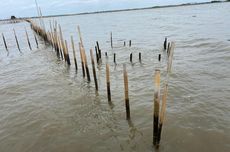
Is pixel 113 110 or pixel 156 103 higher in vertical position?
pixel 156 103

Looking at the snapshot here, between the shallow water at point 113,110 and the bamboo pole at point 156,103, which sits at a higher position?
the bamboo pole at point 156,103

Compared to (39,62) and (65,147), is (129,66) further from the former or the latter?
(65,147)

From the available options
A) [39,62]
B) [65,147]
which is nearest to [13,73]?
[39,62]

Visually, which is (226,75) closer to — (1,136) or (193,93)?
(193,93)

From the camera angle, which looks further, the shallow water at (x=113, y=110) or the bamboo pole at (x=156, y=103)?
the shallow water at (x=113, y=110)

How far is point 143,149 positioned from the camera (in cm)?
696

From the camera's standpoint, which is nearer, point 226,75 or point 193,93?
point 193,93

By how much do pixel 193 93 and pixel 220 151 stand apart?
13.8 feet

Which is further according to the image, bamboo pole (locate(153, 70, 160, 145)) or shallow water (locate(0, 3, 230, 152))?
shallow water (locate(0, 3, 230, 152))

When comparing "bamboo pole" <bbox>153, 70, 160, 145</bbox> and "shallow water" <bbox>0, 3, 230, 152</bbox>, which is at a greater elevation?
"bamboo pole" <bbox>153, 70, 160, 145</bbox>

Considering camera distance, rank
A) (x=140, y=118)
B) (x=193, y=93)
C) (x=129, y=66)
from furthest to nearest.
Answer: (x=129, y=66)
(x=193, y=93)
(x=140, y=118)

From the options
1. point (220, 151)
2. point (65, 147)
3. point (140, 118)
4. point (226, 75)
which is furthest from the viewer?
point (226, 75)

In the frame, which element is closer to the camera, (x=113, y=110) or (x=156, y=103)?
(x=156, y=103)

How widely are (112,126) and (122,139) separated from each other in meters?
0.89
